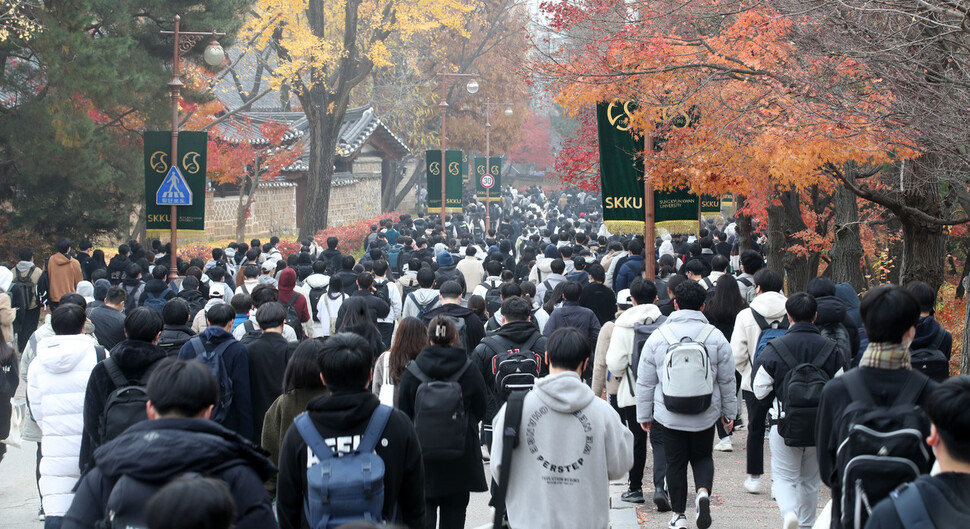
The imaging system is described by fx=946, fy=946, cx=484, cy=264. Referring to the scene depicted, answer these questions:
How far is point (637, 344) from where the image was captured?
7.18 metres

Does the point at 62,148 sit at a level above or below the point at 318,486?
above

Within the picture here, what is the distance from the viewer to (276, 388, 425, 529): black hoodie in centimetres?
377

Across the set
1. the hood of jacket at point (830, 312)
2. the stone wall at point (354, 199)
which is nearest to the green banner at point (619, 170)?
the hood of jacket at point (830, 312)

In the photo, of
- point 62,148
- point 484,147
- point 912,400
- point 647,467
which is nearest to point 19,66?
point 62,148

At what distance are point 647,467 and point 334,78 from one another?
2263cm

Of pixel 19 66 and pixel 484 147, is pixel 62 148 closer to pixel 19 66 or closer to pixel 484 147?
pixel 19 66

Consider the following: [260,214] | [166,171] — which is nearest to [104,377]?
[166,171]

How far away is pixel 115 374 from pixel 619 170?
24.6 ft

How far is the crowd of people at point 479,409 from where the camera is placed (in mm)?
3104

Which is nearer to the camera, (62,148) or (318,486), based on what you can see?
(318,486)

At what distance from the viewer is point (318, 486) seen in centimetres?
367

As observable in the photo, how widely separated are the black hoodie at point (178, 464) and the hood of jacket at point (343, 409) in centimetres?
52

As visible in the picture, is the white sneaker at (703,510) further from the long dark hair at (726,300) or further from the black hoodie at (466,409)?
the long dark hair at (726,300)

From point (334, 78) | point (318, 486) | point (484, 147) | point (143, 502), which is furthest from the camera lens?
point (484, 147)
